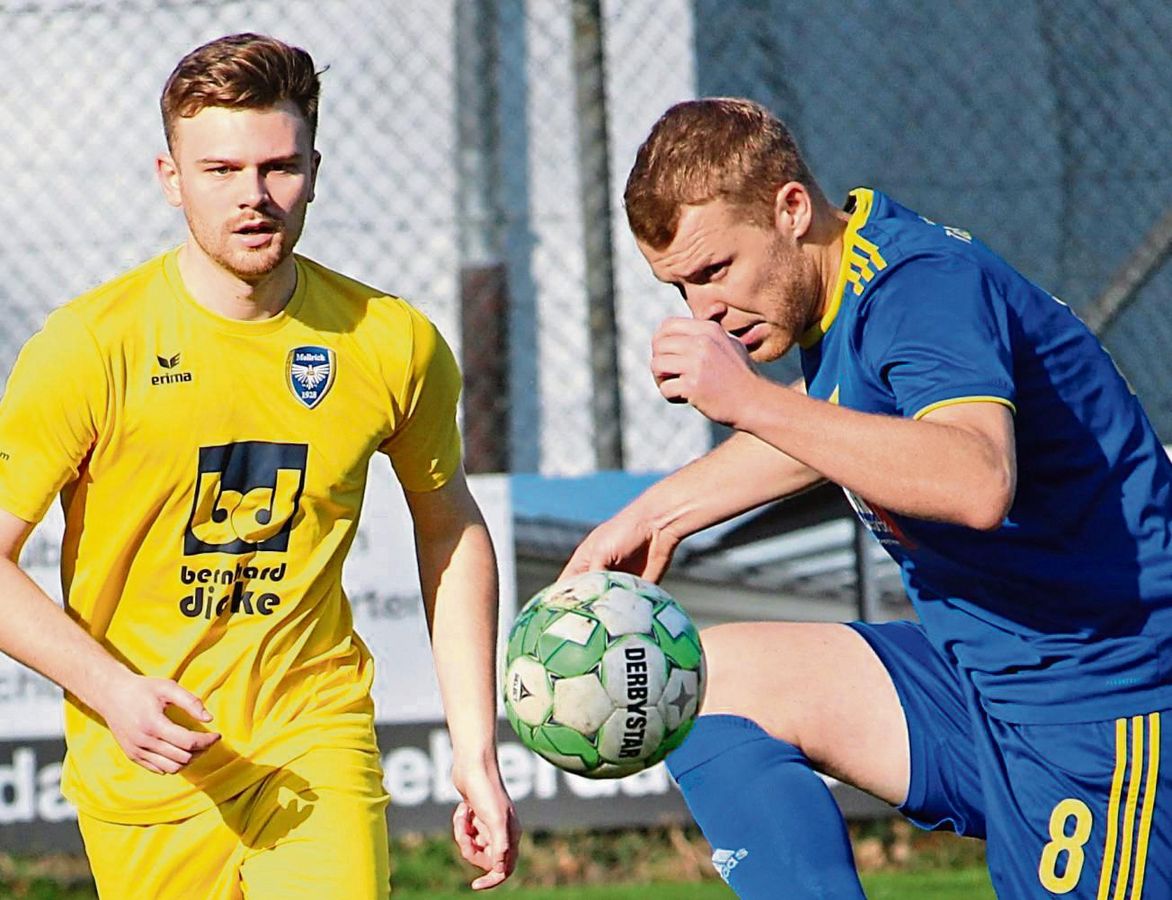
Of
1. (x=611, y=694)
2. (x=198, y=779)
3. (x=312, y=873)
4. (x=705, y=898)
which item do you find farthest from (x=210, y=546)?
(x=705, y=898)

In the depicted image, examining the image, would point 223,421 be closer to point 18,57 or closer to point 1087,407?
point 1087,407

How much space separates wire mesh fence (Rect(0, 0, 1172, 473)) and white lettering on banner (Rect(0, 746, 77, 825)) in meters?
2.16

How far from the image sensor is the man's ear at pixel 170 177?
3164 mm

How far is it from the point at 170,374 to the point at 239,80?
0.54 meters

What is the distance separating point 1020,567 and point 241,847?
1.50 meters

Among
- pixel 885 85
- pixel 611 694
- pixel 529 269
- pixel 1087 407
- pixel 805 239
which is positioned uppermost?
Answer: pixel 885 85

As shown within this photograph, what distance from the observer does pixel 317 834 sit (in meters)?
3.04

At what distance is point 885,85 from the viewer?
7812mm

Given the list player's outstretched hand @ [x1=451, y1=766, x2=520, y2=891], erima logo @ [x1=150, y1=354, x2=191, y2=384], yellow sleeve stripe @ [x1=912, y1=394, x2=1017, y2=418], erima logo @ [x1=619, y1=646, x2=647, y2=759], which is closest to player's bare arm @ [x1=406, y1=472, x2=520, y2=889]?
player's outstretched hand @ [x1=451, y1=766, x2=520, y2=891]

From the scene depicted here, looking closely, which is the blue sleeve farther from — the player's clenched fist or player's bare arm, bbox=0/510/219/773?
player's bare arm, bbox=0/510/219/773

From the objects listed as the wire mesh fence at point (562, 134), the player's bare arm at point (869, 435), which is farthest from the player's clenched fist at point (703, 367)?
the wire mesh fence at point (562, 134)

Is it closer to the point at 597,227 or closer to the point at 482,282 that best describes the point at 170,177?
the point at 597,227

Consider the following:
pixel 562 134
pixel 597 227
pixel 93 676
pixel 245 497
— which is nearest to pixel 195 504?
pixel 245 497

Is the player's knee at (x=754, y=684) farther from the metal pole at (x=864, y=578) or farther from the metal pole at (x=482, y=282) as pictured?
the metal pole at (x=482, y=282)
